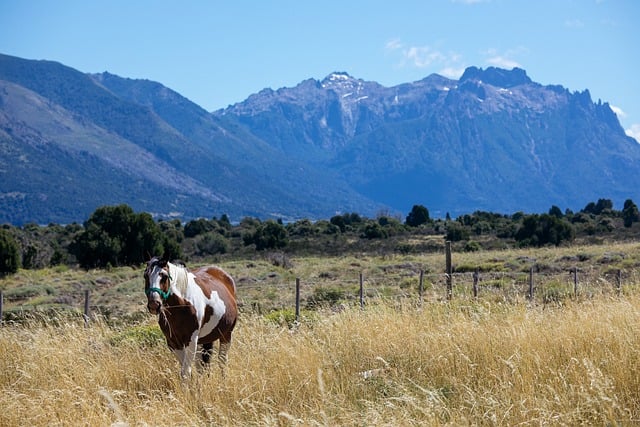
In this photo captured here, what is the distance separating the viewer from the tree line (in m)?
38.9

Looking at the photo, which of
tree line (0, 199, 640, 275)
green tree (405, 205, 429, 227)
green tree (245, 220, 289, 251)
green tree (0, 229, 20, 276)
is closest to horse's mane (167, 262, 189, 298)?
tree line (0, 199, 640, 275)

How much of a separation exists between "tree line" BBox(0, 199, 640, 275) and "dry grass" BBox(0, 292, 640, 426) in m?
30.4

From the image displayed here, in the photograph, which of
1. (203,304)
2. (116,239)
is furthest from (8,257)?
(203,304)

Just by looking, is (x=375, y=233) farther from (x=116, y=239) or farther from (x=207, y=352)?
(x=207, y=352)

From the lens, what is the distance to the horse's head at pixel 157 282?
6.71 m

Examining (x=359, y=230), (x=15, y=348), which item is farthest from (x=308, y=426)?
(x=359, y=230)

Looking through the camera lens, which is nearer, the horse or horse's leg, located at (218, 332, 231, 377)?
the horse

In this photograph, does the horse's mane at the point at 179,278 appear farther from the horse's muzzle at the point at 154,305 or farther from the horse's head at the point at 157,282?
the horse's muzzle at the point at 154,305

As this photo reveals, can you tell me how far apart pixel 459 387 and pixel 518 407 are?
2.95 feet

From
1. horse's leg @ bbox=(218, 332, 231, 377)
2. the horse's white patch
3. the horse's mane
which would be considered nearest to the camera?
the horse's mane

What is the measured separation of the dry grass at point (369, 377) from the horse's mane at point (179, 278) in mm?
854

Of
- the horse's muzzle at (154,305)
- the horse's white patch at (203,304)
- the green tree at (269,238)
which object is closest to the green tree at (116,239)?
the green tree at (269,238)

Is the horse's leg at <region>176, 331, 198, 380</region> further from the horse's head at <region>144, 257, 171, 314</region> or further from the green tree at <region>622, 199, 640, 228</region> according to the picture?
the green tree at <region>622, 199, 640, 228</region>

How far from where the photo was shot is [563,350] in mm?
6883
